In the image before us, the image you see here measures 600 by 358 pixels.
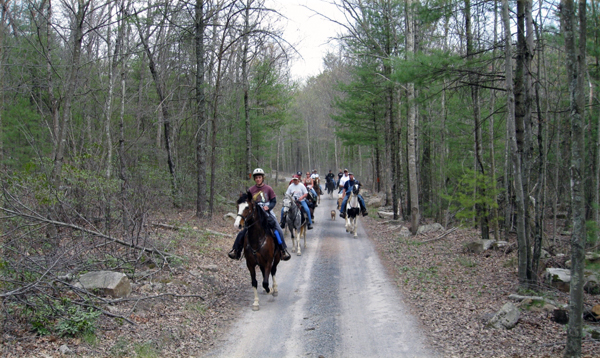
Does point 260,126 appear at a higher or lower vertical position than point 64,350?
higher

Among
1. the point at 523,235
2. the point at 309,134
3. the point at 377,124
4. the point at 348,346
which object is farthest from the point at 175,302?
the point at 309,134

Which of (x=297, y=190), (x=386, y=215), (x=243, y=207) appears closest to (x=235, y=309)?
(x=243, y=207)

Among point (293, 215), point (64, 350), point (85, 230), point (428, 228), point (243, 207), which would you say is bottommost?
point (428, 228)

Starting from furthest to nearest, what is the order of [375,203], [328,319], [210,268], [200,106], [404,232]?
[375,203] < [404,232] < [200,106] < [210,268] < [328,319]

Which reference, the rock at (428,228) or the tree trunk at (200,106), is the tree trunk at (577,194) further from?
the tree trunk at (200,106)

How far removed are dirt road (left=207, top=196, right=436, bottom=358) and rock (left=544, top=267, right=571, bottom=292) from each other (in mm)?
3229

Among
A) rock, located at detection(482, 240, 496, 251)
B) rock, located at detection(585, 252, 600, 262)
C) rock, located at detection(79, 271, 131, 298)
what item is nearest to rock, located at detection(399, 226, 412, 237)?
rock, located at detection(482, 240, 496, 251)

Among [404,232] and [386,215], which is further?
[386,215]

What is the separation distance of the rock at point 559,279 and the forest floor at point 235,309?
26cm

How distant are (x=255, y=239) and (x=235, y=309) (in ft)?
4.78

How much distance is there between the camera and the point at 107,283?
7305 mm

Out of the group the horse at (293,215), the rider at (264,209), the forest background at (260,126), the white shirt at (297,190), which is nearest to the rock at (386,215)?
the forest background at (260,126)

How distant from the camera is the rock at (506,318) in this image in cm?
680

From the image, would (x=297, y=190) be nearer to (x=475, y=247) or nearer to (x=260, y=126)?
(x=475, y=247)
